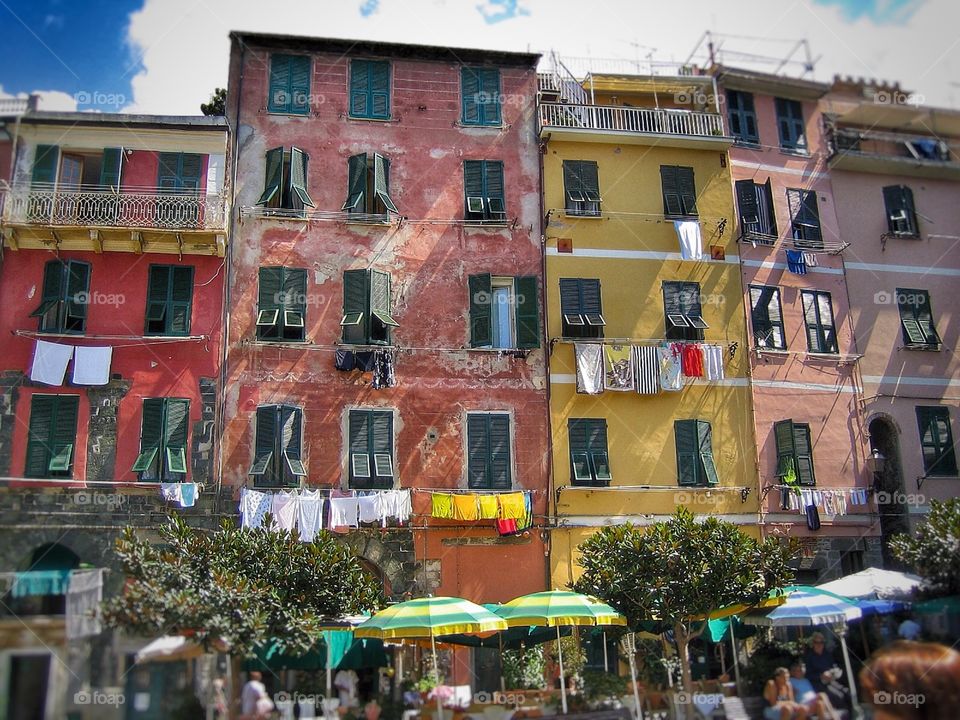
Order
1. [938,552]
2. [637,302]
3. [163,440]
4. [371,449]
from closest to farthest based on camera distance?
1. [938,552]
2. [163,440]
3. [371,449]
4. [637,302]

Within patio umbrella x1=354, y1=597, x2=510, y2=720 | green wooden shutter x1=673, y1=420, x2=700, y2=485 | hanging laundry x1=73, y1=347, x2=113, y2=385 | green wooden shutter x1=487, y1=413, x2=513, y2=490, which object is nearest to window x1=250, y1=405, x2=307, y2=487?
hanging laundry x1=73, y1=347, x2=113, y2=385

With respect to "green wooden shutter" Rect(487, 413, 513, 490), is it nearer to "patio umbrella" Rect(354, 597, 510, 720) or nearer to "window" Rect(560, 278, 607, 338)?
"window" Rect(560, 278, 607, 338)

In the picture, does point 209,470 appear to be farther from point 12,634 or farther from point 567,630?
point 567,630

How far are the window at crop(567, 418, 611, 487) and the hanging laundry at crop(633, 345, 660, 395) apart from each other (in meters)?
1.35

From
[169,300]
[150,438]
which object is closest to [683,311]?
[169,300]

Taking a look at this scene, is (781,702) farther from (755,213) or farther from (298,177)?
(298,177)

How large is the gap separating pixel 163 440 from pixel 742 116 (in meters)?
18.3

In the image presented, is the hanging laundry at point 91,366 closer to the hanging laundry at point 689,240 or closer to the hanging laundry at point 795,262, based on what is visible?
the hanging laundry at point 689,240

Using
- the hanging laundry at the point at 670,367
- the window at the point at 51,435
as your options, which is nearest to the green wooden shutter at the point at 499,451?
the hanging laundry at the point at 670,367

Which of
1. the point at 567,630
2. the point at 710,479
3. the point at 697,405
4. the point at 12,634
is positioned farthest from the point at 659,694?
the point at 12,634

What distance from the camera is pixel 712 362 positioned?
23.3 metres

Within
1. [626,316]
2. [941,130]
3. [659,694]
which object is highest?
[941,130]

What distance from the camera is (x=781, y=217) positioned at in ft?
83.4

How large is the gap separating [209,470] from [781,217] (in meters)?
16.8
